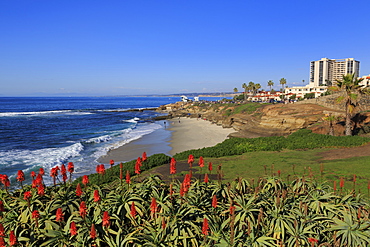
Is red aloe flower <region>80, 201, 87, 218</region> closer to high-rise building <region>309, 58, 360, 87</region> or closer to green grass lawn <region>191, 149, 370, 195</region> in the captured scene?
green grass lawn <region>191, 149, 370, 195</region>

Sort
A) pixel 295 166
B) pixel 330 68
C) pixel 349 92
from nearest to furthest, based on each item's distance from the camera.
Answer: pixel 295 166
pixel 349 92
pixel 330 68

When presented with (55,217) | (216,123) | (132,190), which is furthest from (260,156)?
(216,123)

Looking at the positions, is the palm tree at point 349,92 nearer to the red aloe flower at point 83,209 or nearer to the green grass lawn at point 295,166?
the green grass lawn at point 295,166

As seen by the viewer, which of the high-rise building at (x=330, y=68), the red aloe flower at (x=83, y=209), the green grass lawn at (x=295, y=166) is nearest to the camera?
the red aloe flower at (x=83, y=209)

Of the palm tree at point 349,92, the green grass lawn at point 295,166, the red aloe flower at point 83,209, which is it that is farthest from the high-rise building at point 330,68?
the red aloe flower at point 83,209

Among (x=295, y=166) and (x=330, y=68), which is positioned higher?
(x=330, y=68)

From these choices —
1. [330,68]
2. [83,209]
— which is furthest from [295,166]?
[330,68]

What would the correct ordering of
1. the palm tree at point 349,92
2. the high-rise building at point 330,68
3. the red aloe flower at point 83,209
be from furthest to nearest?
1. the high-rise building at point 330,68
2. the palm tree at point 349,92
3. the red aloe flower at point 83,209

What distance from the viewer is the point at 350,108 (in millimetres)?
26781

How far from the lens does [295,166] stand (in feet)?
56.1

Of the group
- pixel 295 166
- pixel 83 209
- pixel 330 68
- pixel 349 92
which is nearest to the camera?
pixel 83 209

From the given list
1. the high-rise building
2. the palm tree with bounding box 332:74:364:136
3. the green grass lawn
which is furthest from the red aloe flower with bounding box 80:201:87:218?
the high-rise building

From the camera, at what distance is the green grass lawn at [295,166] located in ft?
45.3

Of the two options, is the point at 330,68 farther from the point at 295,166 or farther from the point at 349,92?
the point at 295,166
